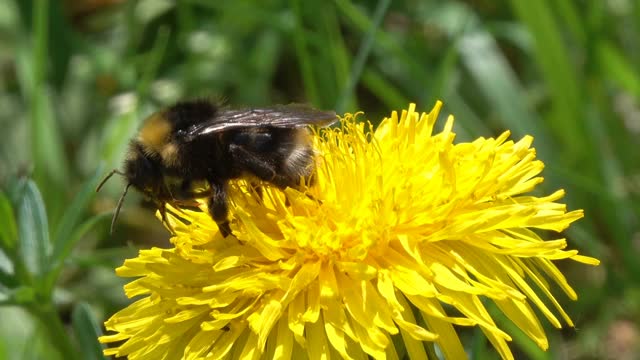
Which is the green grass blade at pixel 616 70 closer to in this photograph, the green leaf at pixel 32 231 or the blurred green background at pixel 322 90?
the blurred green background at pixel 322 90

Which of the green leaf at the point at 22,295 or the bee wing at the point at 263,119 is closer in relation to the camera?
the bee wing at the point at 263,119

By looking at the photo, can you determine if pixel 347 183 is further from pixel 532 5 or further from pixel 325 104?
pixel 532 5

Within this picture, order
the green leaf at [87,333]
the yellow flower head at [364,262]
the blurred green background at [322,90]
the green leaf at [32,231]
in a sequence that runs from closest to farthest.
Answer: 1. the yellow flower head at [364,262]
2. the green leaf at [87,333]
3. the green leaf at [32,231]
4. the blurred green background at [322,90]

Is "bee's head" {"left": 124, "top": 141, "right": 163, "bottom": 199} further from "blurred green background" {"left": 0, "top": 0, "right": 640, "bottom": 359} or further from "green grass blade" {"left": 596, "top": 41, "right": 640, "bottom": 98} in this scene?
"green grass blade" {"left": 596, "top": 41, "right": 640, "bottom": 98}

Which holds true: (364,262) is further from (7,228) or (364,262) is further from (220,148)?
(7,228)

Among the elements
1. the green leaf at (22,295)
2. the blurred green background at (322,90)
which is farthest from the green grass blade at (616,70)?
the green leaf at (22,295)

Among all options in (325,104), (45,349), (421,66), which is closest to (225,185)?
(45,349)

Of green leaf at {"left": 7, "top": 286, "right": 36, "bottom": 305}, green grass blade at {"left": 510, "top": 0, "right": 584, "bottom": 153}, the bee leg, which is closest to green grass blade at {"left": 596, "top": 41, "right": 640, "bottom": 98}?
green grass blade at {"left": 510, "top": 0, "right": 584, "bottom": 153}
